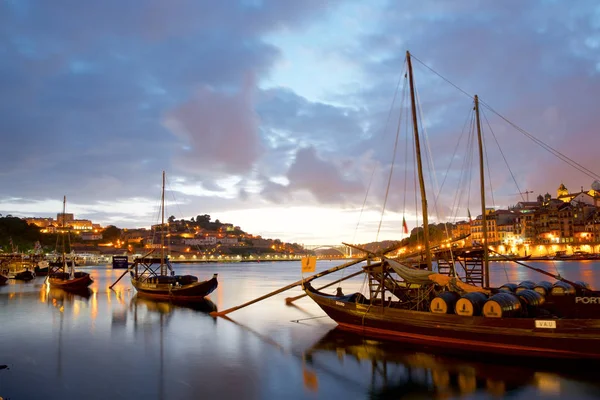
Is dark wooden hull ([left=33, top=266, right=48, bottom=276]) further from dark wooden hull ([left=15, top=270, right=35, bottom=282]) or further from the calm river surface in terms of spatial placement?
the calm river surface

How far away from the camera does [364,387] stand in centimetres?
1605

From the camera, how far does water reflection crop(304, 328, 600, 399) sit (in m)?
15.2

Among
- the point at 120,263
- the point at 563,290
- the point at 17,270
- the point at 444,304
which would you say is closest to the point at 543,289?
the point at 563,290

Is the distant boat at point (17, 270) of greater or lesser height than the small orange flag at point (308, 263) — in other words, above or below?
below

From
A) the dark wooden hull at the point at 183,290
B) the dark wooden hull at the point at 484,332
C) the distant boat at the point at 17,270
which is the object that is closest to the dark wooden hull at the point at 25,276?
the distant boat at the point at 17,270

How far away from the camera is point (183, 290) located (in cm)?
4297

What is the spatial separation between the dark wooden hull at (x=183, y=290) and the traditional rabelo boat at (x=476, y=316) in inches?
776

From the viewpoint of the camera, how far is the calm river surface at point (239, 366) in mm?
15484

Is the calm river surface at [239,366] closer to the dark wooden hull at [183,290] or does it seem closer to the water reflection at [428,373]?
the water reflection at [428,373]

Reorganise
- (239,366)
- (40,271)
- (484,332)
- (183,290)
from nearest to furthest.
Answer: (484,332) → (239,366) → (183,290) → (40,271)

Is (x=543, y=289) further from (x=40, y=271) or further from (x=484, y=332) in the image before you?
(x=40, y=271)

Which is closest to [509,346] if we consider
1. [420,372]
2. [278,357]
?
[420,372]

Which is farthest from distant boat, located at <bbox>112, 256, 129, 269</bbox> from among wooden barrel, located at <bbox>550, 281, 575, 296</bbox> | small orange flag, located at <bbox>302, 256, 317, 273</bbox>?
wooden barrel, located at <bbox>550, 281, 575, 296</bbox>

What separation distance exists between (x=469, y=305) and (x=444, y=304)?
1.03 meters
